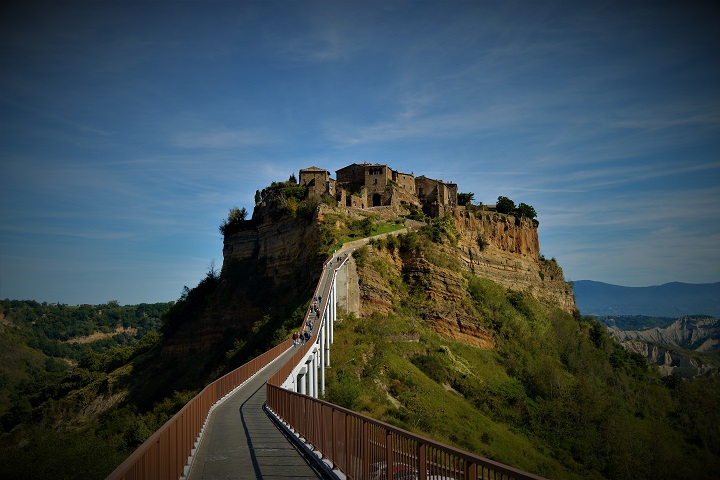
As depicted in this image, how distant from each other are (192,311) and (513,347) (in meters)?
33.1

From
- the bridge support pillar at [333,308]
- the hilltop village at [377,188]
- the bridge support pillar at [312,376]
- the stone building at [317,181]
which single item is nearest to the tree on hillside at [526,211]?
the hilltop village at [377,188]

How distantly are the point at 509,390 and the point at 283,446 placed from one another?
33.1m

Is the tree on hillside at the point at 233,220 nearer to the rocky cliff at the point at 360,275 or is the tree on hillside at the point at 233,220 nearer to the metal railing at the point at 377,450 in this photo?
the rocky cliff at the point at 360,275

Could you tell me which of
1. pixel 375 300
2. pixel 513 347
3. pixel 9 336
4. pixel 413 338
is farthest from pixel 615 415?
pixel 9 336

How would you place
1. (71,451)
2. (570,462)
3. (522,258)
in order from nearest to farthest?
(71,451) → (570,462) → (522,258)

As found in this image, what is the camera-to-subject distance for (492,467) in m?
5.29

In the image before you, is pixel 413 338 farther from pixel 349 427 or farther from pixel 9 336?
pixel 9 336

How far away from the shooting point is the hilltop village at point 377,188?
5816 cm

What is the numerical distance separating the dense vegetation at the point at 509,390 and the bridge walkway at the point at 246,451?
12.0m

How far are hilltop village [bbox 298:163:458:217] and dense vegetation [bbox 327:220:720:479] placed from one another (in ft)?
28.1

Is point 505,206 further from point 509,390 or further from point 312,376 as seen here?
point 312,376

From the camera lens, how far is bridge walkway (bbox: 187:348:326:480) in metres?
10.4

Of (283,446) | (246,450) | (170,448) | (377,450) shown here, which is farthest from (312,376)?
(377,450)

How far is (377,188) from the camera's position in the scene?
6166 cm
